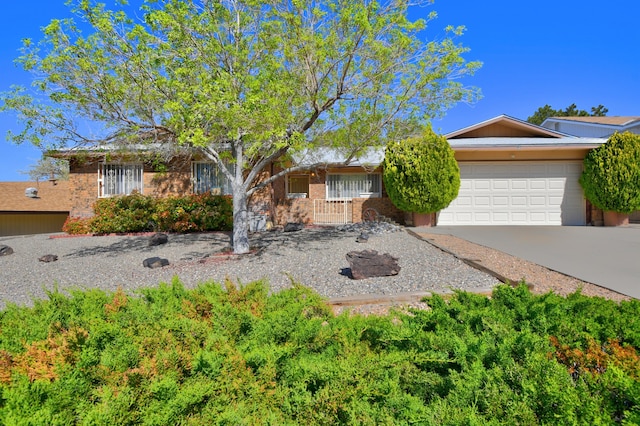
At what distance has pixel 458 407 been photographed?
163 cm

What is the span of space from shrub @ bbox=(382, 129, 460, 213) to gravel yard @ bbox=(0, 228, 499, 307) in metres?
2.58

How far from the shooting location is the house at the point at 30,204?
70.8 ft

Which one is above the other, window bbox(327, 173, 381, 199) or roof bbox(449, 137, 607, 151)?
roof bbox(449, 137, 607, 151)

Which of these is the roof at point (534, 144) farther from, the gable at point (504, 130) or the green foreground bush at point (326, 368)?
the green foreground bush at point (326, 368)

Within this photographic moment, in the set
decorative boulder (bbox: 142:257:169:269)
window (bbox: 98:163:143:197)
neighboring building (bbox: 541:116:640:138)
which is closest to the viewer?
decorative boulder (bbox: 142:257:169:269)

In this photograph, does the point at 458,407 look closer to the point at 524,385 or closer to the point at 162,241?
the point at 524,385

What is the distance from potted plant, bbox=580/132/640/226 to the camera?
42.2 feet

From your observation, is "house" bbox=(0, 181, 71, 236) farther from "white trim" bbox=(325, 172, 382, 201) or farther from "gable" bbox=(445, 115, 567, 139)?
"gable" bbox=(445, 115, 567, 139)

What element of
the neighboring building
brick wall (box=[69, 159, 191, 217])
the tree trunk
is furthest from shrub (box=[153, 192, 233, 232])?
the neighboring building

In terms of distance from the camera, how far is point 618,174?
12.9 metres

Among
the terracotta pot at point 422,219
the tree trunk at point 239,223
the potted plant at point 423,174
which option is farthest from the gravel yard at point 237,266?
the terracotta pot at point 422,219

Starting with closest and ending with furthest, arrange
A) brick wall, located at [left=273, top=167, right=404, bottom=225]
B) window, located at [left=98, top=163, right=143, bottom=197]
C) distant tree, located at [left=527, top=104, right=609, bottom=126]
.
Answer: window, located at [left=98, top=163, right=143, bottom=197], brick wall, located at [left=273, top=167, right=404, bottom=225], distant tree, located at [left=527, top=104, right=609, bottom=126]

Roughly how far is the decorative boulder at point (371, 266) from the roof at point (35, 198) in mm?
21610

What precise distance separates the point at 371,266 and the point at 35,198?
2382 centimetres
